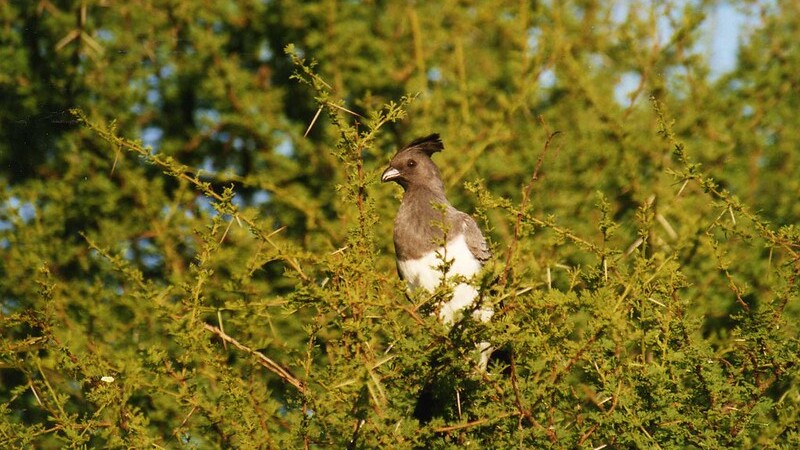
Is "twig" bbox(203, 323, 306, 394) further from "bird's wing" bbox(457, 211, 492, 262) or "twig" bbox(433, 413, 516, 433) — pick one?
"bird's wing" bbox(457, 211, 492, 262)

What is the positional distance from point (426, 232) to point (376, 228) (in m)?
0.61

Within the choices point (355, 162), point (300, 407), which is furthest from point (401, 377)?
point (355, 162)

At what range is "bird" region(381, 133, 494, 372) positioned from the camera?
476 centimetres

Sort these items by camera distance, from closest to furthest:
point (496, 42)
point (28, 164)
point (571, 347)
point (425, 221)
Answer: point (571, 347) < point (425, 221) < point (28, 164) < point (496, 42)

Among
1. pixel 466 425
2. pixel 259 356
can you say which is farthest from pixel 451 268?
pixel 466 425

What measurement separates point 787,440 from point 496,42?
23.0 ft

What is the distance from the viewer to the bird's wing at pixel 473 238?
4945 mm

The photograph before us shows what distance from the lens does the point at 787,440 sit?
10.3 feet

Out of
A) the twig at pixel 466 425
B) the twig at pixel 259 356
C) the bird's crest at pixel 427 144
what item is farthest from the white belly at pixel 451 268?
the twig at pixel 466 425

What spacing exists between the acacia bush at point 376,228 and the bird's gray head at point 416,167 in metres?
0.31

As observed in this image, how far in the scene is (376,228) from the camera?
5.36 m

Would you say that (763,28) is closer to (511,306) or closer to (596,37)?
(596,37)

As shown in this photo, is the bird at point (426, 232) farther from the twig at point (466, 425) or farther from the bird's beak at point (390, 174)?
the twig at point (466, 425)

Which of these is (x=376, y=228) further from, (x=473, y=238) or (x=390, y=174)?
(x=473, y=238)
